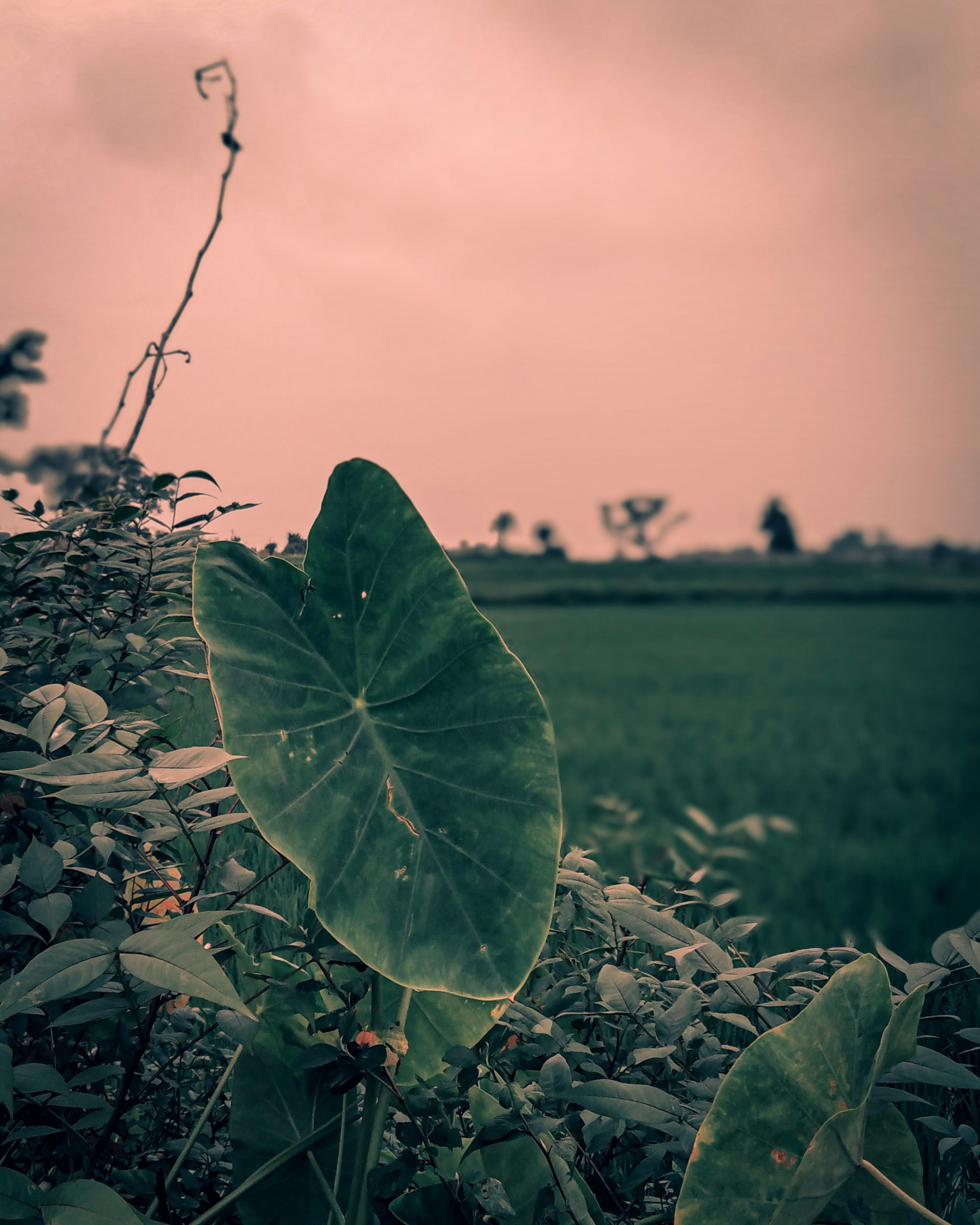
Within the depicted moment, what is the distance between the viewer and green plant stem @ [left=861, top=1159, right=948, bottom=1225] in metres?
0.47

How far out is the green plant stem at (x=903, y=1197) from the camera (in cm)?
47

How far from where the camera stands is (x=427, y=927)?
61 cm

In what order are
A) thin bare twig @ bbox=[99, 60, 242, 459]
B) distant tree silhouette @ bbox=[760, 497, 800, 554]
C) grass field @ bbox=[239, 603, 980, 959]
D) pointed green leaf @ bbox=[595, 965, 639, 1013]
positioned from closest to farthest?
pointed green leaf @ bbox=[595, 965, 639, 1013]
thin bare twig @ bbox=[99, 60, 242, 459]
grass field @ bbox=[239, 603, 980, 959]
distant tree silhouette @ bbox=[760, 497, 800, 554]

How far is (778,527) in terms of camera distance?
124 feet

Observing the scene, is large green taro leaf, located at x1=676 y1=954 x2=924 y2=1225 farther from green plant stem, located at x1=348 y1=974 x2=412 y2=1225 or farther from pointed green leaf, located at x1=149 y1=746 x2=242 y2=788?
pointed green leaf, located at x1=149 y1=746 x2=242 y2=788

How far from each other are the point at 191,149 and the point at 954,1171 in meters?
1.52

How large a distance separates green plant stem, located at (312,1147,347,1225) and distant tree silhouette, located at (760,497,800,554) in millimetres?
37723

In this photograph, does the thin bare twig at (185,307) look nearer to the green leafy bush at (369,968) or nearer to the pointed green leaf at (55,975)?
the green leafy bush at (369,968)

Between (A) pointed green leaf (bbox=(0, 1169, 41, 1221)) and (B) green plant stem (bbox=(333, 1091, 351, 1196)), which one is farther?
(B) green plant stem (bbox=(333, 1091, 351, 1196))

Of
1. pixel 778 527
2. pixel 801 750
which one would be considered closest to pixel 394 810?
pixel 801 750

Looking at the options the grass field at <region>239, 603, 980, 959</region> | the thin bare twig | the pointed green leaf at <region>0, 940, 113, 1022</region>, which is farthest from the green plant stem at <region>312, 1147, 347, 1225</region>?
the thin bare twig

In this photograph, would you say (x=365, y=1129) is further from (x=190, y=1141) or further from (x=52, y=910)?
(x=52, y=910)

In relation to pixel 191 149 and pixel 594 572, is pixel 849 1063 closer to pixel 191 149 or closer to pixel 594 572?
pixel 191 149

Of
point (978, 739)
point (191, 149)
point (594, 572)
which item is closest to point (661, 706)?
point (978, 739)
